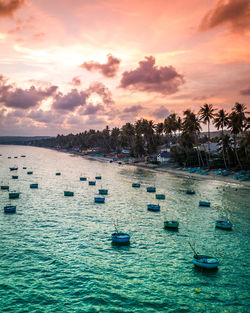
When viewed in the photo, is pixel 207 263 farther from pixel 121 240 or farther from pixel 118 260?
pixel 121 240

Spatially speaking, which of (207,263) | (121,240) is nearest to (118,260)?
(121,240)

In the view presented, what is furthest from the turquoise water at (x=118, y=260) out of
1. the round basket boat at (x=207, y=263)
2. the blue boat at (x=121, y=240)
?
the blue boat at (x=121, y=240)

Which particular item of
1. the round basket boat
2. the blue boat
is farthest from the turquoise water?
the blue boat

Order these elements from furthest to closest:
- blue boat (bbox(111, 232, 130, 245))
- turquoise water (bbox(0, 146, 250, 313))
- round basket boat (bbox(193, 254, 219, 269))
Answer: blue boat (bbox(111, 232, 130, 245))
round basket boat (bbox(193, 254, 219, 269))
turquoise water (bbox(0, 146, 250, 313))

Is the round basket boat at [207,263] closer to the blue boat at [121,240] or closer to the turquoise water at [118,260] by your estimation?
the turquoise water at [118,260]

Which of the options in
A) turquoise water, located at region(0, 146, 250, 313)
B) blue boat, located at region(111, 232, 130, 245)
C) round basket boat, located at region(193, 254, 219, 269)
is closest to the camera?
turquoise water, located at region(0, 146, 250, 313)

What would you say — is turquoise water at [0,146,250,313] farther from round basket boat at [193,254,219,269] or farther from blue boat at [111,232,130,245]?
blue boat at [111,232,130,245]

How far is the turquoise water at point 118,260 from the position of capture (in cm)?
2636

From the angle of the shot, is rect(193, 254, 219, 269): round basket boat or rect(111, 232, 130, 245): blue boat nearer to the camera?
rect(193, 254, 219, 269): round basket boat

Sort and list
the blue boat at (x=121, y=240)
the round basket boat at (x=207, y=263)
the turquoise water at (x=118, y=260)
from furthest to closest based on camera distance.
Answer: the blue boat at (x=121, y=240)
the round basket boat at (x=207, y=263)
the turquoise water at (x=118, y=260)

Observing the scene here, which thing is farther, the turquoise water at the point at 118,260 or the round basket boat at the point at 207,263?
the round basket boat at the point at 207,263

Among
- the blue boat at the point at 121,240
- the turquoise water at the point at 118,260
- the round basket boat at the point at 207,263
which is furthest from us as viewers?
the blue boat at the point at 121,240

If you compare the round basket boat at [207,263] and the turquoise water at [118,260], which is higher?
the round basket boat at [207,263]

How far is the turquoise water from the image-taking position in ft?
86.5
